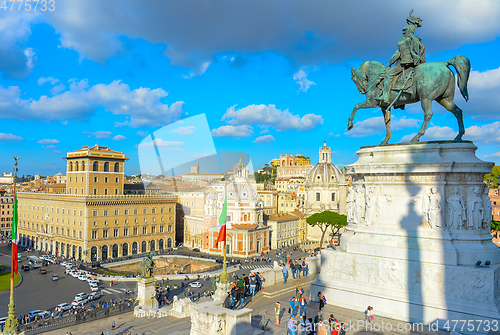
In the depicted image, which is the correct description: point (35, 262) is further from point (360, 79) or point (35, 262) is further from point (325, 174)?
point (325, 174)

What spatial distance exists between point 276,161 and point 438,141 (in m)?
154

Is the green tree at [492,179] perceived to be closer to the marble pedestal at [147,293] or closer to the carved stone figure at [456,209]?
the marble pedestal at [147,293]

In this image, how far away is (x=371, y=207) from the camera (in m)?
12.2

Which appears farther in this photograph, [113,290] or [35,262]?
[35,262]

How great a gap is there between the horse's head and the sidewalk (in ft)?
26.2

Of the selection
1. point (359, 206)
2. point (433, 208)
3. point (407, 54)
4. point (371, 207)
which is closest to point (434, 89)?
point (407, 54)

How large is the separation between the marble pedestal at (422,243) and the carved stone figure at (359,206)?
0.39 feet

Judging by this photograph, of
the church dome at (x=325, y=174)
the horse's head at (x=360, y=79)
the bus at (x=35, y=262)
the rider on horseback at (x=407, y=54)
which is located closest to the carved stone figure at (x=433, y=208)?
the rider on horseback at (x=407, y=54)

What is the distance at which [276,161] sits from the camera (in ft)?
542

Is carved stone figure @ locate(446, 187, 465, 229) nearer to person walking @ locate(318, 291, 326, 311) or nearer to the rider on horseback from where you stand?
the rider on horseback

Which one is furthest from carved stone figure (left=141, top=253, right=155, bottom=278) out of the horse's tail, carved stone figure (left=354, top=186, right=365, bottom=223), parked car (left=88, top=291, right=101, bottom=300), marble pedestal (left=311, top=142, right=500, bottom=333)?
the horse's tail

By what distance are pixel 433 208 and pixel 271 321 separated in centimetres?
616

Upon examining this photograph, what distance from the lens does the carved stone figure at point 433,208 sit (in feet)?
36.0

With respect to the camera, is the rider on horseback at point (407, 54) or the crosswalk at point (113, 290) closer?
the rider on horseback at point (407, 54)
